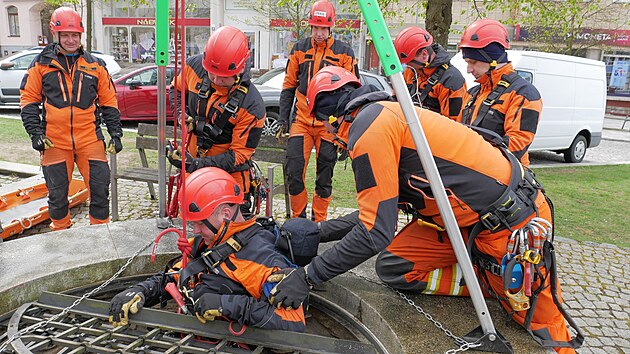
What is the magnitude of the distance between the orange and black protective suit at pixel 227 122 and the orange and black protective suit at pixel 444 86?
147 cm

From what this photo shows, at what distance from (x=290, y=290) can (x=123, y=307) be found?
93 cm

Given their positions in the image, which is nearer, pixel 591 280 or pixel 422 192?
pixel 422 192

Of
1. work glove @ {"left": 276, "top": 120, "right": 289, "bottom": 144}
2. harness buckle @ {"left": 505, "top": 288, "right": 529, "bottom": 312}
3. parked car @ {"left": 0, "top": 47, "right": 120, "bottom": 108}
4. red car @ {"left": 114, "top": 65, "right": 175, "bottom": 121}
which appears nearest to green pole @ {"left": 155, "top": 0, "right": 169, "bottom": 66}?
work glove @ {"left": 276, "top": 120, "right": 289, "bottom": 144}

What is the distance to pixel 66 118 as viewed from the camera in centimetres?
481

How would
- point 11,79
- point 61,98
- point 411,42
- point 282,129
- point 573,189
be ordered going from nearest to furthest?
point 411,42, point 61,98, point 282,129, point 573,189, point 11,79

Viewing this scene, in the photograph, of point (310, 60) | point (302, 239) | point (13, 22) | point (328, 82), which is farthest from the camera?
point (13, 22)

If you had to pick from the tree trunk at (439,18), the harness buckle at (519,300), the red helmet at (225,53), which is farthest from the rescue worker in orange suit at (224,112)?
the tree trunk at (439,18)

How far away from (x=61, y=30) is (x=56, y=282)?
2412 mm

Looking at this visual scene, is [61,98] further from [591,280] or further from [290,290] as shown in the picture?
[591,280]

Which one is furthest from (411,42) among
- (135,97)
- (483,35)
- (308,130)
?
(135,97)

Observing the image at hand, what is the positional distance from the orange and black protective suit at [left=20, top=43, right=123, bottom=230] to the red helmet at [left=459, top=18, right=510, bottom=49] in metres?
3.31

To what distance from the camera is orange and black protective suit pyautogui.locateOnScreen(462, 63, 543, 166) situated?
12.7ft

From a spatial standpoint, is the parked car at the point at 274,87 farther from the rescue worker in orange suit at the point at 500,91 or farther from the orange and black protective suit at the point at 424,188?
the orange and black protective suit at the point at 424,188

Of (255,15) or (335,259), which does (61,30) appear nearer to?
(335,259)
